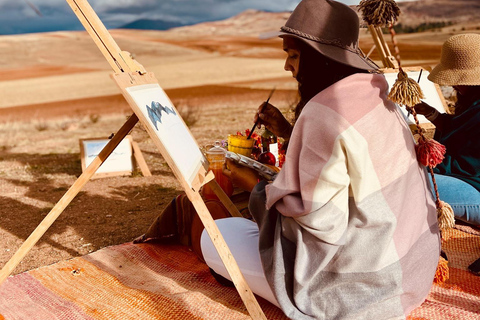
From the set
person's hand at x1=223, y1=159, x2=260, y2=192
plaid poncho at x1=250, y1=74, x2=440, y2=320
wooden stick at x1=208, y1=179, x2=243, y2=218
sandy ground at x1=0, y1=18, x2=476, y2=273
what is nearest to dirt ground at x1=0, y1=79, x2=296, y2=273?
sandy ground at x1=0, y1=18, x2=476, y2=273

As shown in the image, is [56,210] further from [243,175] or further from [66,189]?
[66,189]

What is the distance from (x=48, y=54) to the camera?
3238cm

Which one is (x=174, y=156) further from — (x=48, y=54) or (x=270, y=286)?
(x=48, y=54)

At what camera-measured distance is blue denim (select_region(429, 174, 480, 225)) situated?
9.91 feet

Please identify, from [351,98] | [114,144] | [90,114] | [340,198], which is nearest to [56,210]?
[114,144]

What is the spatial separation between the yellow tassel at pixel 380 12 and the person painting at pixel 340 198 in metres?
0.15

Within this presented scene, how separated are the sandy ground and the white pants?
144cm

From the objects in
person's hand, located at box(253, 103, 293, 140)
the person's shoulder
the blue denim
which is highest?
the person's shoulder

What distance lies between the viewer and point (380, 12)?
1807mm

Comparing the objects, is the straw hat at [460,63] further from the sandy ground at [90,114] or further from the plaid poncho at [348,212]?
the sandy ground at [90,114]

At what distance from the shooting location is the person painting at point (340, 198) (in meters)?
1.81

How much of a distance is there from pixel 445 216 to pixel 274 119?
3.44ft

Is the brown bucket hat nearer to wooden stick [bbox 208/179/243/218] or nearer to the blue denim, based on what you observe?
wooden stick [bbox 208/179/243/218]

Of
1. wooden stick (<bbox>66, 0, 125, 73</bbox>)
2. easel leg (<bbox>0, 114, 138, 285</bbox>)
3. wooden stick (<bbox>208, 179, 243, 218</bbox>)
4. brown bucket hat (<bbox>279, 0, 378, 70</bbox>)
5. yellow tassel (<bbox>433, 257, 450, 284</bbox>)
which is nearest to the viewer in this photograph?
brown bucket hat (<bbox>279, 0, 378, 70</bbox>)
